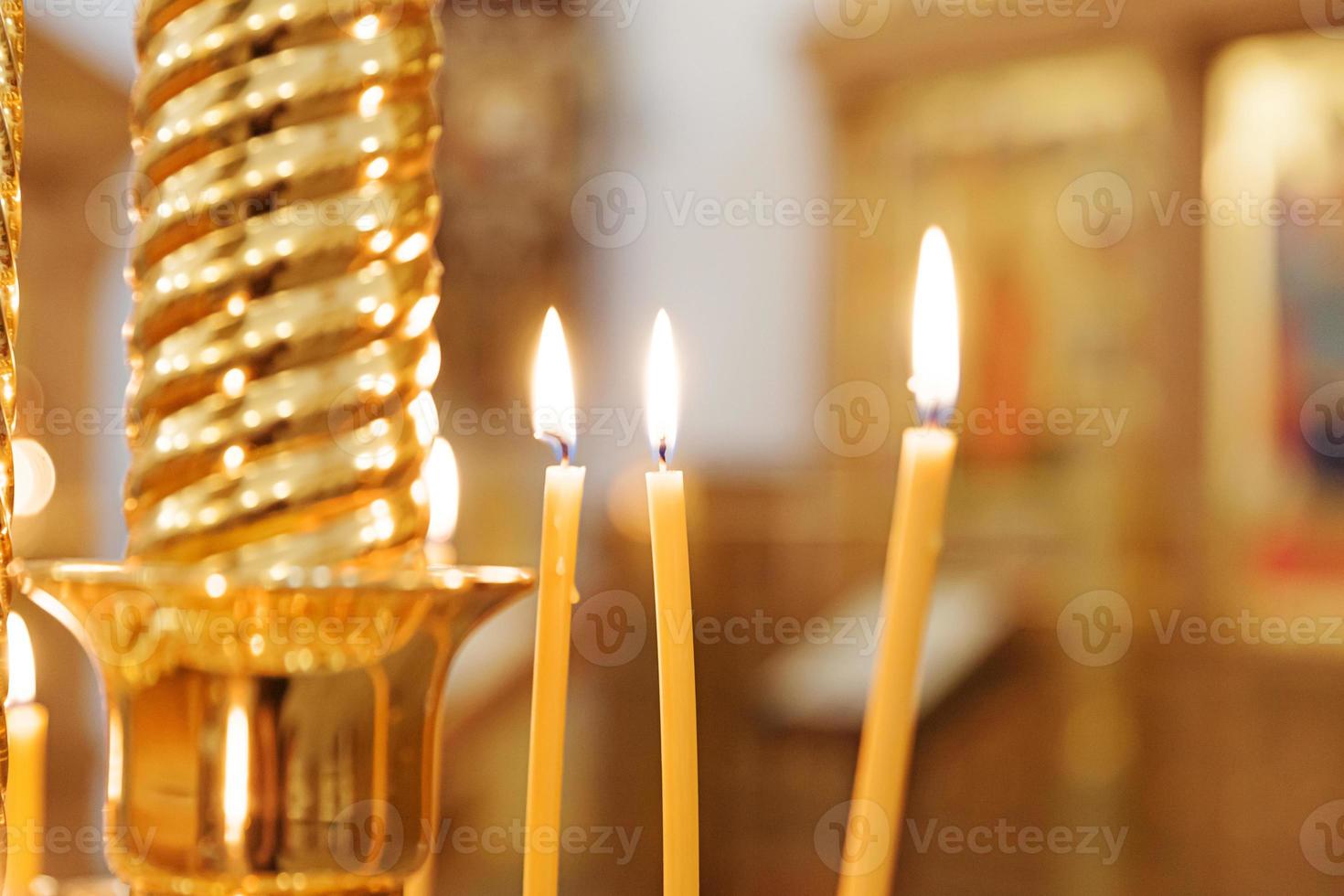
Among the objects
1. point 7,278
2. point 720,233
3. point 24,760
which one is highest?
point 720,233

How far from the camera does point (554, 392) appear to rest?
0.30 m

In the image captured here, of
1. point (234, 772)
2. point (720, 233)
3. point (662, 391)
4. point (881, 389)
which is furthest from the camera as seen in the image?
point (720, 233)

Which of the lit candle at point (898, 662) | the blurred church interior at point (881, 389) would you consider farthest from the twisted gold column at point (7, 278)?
the blurred church interior at point (881, 389)

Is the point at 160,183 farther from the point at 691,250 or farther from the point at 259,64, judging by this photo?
the point at 691,250

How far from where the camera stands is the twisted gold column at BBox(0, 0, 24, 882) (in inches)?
9.6

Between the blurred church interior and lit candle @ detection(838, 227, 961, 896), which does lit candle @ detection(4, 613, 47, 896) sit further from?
the blurred church interior

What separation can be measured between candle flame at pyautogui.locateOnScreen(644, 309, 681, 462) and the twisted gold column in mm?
133

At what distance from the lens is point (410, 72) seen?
21cm

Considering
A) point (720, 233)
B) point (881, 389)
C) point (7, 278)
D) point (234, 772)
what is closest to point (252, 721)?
point (234, 772)

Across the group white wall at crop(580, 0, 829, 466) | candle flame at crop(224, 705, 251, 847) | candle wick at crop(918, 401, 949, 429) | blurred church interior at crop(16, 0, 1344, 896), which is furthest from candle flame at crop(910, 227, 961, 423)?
white wall at crop(580, 0, 829, 466)

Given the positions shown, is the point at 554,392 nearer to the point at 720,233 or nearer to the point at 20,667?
the point at 20,667

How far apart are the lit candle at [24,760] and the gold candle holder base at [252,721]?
4.3 inches

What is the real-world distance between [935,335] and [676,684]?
0.09m

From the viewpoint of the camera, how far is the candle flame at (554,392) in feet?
0.94
